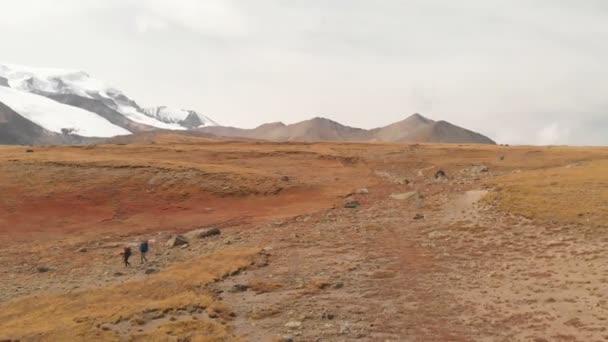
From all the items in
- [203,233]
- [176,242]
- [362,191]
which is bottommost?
[176,242]

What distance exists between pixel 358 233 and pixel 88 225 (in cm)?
2567

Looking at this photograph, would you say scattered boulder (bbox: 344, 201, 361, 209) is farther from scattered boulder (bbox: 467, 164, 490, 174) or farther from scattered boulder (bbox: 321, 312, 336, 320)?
scattered boulder (bbox: 321, 312, 336, 320)

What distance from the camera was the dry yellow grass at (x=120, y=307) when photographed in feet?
76.0

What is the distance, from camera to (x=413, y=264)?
33156 mm

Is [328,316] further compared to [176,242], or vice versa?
[176,242]

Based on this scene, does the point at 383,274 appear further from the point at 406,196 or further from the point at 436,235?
the point at 406,196

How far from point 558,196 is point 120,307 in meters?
36.2

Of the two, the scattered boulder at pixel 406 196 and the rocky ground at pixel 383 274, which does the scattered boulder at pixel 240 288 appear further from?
the scattered boulder at pixel 406 196

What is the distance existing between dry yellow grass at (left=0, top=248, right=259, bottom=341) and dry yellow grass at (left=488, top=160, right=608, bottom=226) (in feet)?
73.3

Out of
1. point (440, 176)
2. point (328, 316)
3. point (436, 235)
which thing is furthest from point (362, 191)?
point (328, 316)

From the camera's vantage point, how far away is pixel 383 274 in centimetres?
3125

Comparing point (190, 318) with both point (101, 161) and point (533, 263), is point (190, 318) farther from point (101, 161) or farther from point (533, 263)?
point (101, 161)

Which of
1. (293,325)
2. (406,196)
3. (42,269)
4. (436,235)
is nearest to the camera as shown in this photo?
(293,325)

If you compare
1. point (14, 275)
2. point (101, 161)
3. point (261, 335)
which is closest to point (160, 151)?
point (101, 161)
